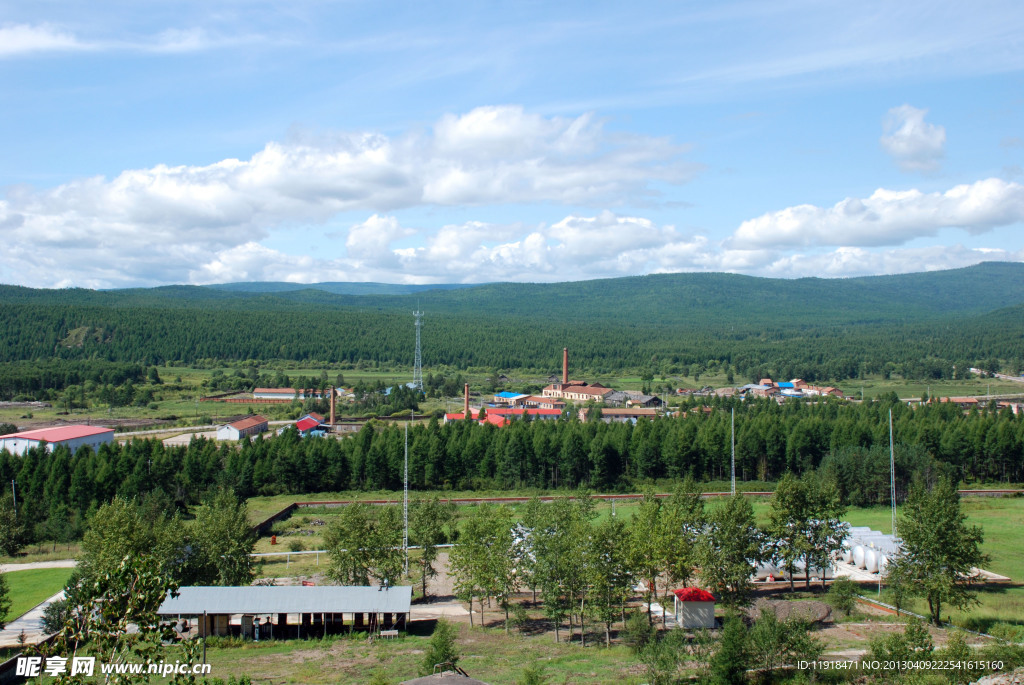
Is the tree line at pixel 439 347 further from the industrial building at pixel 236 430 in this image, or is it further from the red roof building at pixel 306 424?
the industrial building at pixel 236 430

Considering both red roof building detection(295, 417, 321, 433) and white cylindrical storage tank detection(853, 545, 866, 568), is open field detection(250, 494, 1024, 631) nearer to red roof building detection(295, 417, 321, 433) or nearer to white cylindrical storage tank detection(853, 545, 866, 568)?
white cylindrical storage tank detection(853, 545, 866, 568)

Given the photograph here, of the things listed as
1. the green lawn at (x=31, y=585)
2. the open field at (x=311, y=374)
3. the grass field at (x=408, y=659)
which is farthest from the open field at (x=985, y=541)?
the open field at (x=311, y=374)

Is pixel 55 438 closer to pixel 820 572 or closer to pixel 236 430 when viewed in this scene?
pixel 236 430

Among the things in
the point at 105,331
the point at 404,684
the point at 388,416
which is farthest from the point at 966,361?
the point at 105,331

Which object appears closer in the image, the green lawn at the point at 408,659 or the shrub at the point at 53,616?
the green lawn at the point at 408,659

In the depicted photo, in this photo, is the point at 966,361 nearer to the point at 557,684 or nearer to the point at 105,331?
the point at 557,684

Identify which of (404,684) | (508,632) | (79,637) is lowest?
(508,632)
